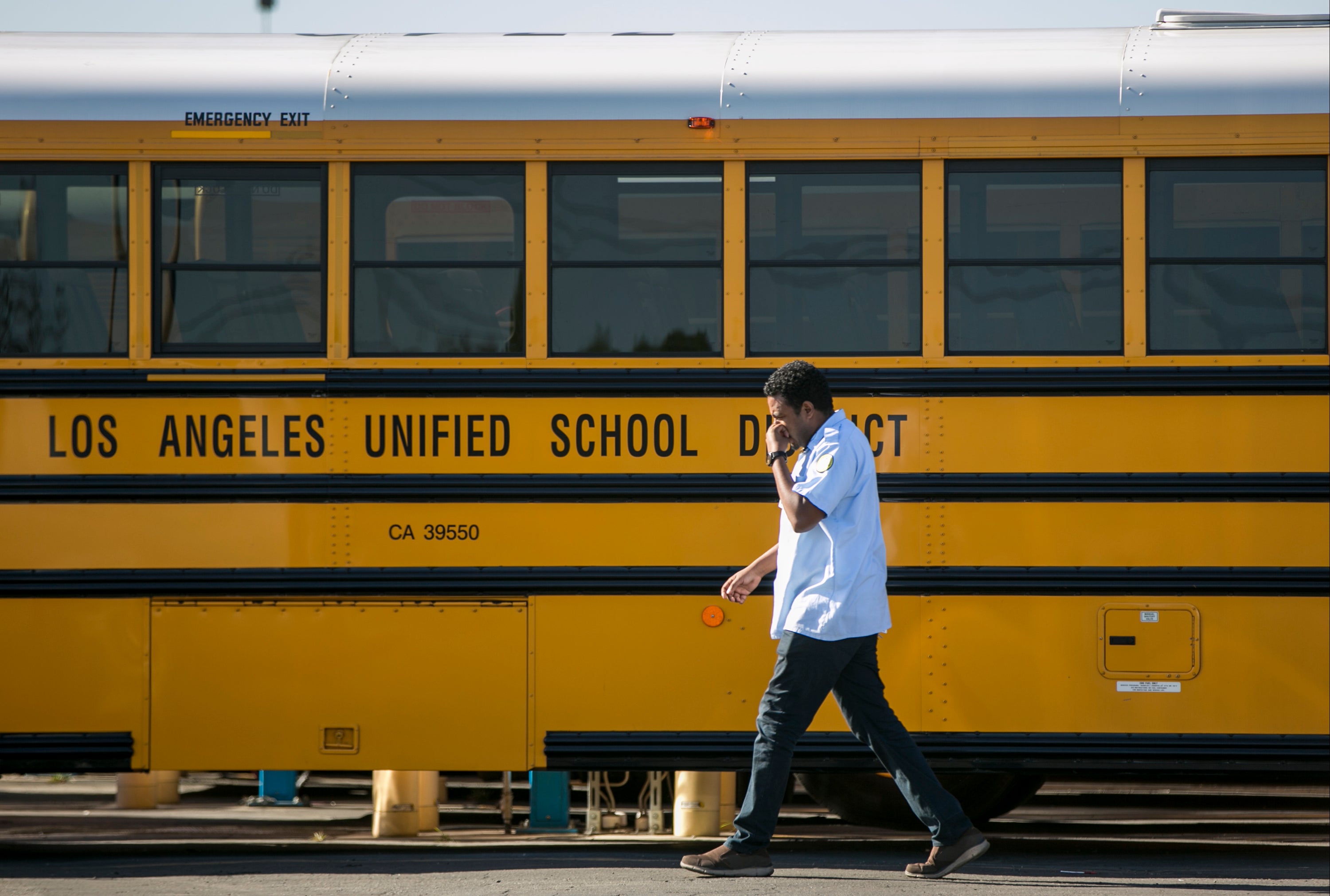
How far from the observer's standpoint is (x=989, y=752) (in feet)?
14.1

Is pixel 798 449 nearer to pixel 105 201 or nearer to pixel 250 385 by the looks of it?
pixel 250 385

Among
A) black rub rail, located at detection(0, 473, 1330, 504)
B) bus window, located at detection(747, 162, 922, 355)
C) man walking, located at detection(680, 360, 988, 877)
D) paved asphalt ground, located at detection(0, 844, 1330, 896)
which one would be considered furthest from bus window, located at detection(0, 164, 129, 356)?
man walking, located at detection(680, 360, 988, 877)

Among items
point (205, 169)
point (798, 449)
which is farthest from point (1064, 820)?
point (205, 169)

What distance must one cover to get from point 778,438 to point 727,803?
2.16 m

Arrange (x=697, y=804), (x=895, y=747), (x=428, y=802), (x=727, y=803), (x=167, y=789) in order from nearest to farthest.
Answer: (x=895, y=747)
(x=697, y=804)
(x=727, y=803)
(x=428, y=802)
(x=167, y=789)

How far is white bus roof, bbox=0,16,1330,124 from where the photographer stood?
4.31m

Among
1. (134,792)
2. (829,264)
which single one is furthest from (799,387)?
(134,792)

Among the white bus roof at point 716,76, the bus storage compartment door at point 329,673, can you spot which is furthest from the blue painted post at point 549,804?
the white bus roof at point 716,76

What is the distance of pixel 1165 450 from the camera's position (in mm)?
4277

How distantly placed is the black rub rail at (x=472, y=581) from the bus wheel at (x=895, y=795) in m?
1.06

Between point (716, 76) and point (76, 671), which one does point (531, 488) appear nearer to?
point (716, 76)

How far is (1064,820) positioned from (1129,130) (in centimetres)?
324

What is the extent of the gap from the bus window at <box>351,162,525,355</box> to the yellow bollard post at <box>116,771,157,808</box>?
3091 millimetres

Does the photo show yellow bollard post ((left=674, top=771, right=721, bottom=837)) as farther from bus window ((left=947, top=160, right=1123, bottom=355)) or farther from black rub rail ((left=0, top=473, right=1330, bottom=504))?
bus window ((left=947, top=160, right=1123, bottom=355))
